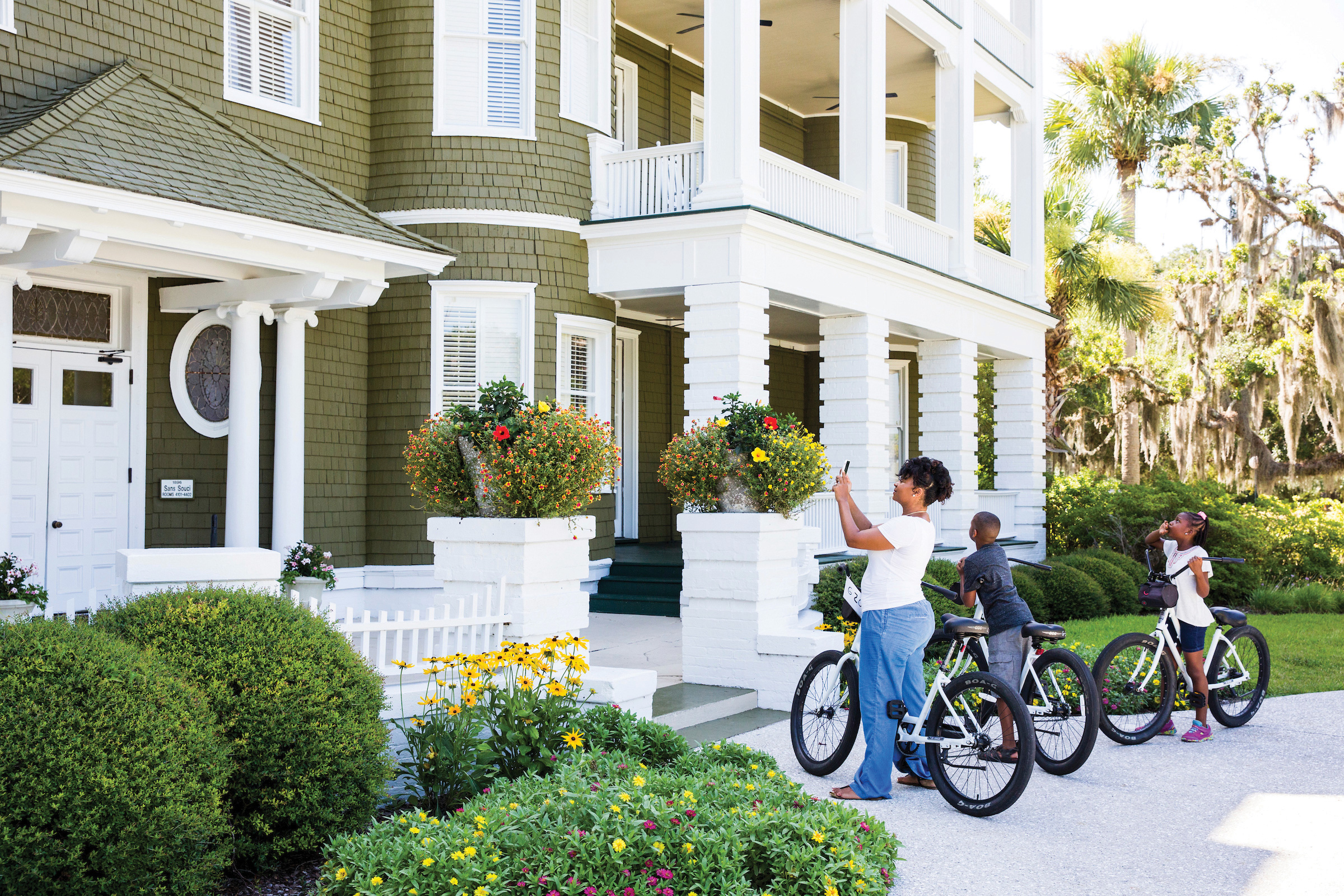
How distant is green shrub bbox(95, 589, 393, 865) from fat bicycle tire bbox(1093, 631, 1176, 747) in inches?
177

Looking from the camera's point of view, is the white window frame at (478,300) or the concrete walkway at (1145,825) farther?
the white window frame at (478,300)

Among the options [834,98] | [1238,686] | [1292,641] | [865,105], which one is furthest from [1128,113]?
[1238,686]

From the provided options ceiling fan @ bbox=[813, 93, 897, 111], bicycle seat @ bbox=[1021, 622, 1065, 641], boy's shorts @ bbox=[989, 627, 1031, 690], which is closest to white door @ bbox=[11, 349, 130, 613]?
boy's shorts @ bbox=[989, 627, 1031, 690]

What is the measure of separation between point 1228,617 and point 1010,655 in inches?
97.9

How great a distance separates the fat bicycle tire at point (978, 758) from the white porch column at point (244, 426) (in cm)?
674

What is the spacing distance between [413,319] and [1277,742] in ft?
27.3

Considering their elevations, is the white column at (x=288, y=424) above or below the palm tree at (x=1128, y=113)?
below

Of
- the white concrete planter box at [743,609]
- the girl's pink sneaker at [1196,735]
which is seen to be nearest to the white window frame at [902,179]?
the white concrete planter box at [743,609]

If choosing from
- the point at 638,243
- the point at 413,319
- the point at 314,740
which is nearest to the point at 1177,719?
the point at 314,740

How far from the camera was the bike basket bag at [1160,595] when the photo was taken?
7383mm

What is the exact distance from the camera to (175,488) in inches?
411

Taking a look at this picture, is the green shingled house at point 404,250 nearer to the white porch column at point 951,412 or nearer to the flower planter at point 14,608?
the white porch column at point 951,412

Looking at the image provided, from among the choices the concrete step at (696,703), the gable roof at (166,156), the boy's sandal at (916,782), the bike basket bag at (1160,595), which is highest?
the gable roof at (166,156)

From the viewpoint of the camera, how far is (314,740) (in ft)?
15.2
